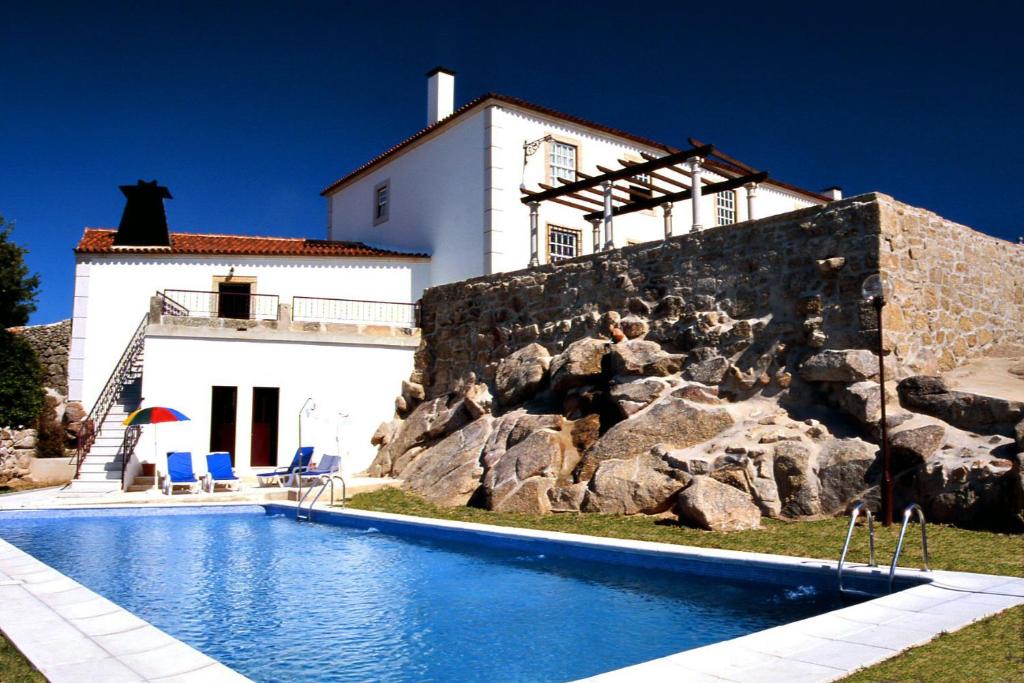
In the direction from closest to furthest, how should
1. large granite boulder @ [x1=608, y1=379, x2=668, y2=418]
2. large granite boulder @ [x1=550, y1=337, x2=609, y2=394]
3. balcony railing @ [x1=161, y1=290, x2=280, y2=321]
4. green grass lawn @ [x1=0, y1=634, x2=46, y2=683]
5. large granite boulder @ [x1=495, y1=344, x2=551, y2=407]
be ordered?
1. green grass lawn @ [x1=0, y1=634, x2=46, y2=683]
2. large granite boulder @ [x1=608, y1=379, x2=668, y2=418]
3. large granite boulder @ [x1=550, y1=337, x2=609, y2=394]
4. large granite boulder @ [x1=495, y1=344, x2=551, y2=407]
5. balcony railing @ [x1=161, y1=290, x2=280, y2=321]

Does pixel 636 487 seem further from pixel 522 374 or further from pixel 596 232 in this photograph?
pixel 596 232

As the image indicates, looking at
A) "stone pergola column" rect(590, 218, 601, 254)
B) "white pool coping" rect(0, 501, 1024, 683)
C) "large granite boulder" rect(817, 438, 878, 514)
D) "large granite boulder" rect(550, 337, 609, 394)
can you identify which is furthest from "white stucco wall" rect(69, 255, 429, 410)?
"white pool coping" rect(0, 501, 1024, 683)

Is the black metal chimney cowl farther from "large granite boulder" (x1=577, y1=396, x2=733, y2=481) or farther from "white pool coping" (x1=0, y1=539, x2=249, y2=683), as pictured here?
"white pool coping" (x1=0, y1=539, x2=249, y2=683)

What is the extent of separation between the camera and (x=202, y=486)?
1675 centimetres

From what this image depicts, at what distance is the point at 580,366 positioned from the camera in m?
14.5

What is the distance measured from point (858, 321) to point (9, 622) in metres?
10.5

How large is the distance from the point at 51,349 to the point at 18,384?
4814mm

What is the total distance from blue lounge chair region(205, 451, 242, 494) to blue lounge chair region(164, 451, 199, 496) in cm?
32

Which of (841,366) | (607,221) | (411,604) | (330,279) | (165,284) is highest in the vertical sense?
(607,221)

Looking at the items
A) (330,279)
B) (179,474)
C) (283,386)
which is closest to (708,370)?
(179,474)

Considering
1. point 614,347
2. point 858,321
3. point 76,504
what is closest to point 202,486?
point 76,504

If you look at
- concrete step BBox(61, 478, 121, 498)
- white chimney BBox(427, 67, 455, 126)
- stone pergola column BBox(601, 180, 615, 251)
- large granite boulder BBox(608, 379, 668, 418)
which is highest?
white chimney BBox(427, 67, 455, 126)

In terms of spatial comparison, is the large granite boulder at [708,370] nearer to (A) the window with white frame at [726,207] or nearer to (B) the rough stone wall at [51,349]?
(A) the window with white frame at [726,207]

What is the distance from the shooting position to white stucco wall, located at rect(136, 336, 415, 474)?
1847 centimetres
